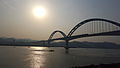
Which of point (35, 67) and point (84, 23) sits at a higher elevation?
point (84, 23)

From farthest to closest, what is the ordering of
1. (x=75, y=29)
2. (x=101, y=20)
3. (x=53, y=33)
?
(x=53, y=33), (x=75, y=29), (x=101, y=20)

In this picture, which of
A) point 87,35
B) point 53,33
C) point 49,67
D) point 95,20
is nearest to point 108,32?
point 87,35

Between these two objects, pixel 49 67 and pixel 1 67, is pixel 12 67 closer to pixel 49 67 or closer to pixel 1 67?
pixel 1 67

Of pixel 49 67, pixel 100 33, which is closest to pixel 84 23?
pixel 100 33

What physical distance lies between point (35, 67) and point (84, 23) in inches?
2006

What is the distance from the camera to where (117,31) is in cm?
6397

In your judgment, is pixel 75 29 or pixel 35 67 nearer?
pixel 35 67

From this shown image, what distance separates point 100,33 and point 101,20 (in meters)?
12.8

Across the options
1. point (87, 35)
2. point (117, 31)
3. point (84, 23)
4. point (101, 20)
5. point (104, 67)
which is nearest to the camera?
point (104, 67)

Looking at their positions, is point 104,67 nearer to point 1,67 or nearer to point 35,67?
point 35,67

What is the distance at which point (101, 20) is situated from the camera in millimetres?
80688

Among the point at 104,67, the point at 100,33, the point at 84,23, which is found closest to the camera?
the point at 104,67

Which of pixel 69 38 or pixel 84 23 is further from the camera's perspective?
pixel 69 38

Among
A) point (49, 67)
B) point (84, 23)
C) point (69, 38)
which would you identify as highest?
point (84, 23)
